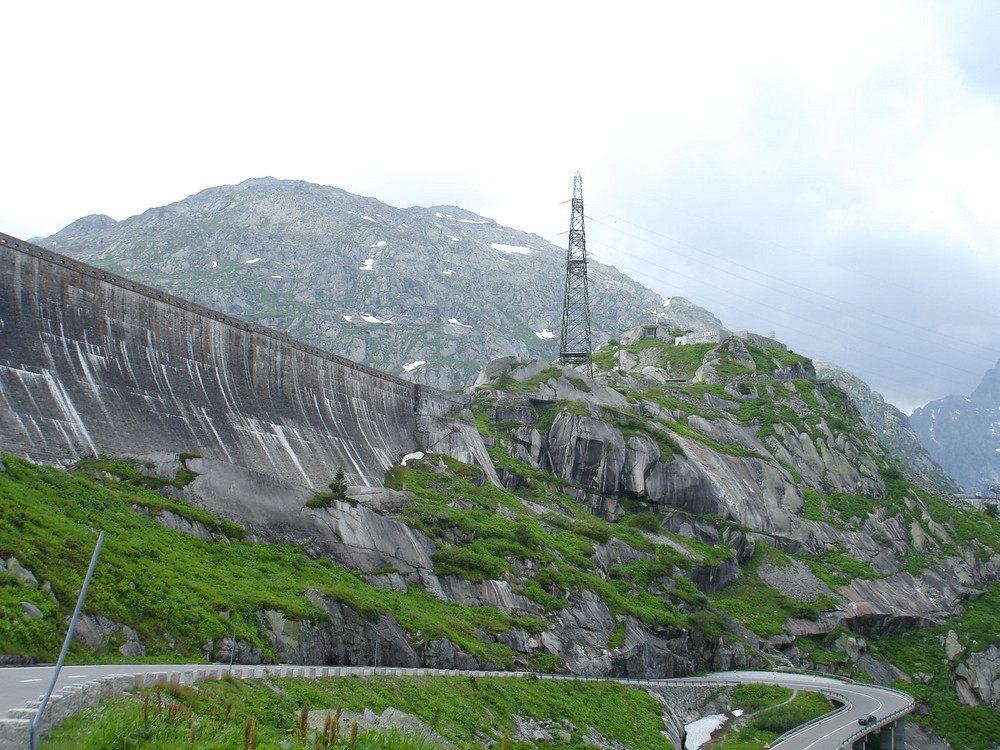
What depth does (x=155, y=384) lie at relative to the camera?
52438mm

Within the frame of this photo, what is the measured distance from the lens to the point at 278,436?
2408 inches

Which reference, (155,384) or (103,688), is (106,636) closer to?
(103,688)

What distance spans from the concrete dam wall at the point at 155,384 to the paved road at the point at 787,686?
2382 cm

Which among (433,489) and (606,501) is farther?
(606,501)

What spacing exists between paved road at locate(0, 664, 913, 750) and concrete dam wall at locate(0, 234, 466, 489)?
23816 mm

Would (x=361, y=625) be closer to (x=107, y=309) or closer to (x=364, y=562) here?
(x=364, y=562)

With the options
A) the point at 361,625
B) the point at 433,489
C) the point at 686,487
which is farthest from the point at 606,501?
the point at 361,625

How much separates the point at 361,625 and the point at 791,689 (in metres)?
37.9

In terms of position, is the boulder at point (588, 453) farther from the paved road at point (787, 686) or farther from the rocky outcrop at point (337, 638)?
the rocky outcrop at point (337, 638)

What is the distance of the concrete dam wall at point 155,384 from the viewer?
145ft

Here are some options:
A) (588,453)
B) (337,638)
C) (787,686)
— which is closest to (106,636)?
(337,638)

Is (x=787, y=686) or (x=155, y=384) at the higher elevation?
(x=155, y=384)

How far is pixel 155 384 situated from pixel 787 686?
53580 mm

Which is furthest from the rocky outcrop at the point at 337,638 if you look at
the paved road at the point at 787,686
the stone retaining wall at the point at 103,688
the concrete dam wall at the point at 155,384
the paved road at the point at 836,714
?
the paved road at the point at 836,714
